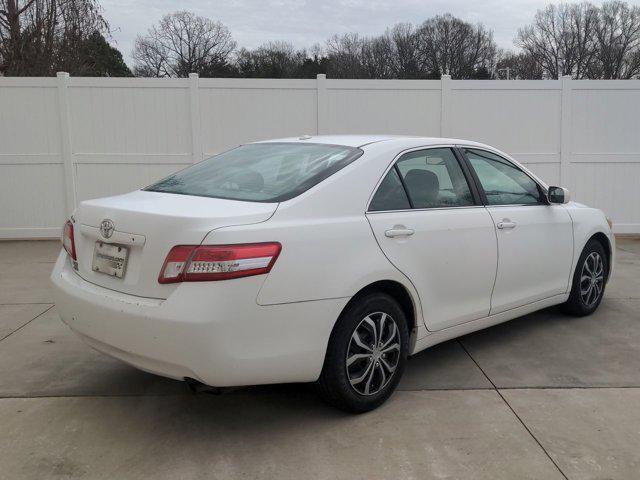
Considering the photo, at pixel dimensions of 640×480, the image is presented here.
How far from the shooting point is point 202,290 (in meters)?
2.73

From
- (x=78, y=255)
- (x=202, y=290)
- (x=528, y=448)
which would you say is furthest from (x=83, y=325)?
(x=528, y=448)

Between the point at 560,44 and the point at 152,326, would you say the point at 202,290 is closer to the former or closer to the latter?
the point at 152,326

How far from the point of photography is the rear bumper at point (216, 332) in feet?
8.91

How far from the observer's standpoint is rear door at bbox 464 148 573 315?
13.8 ft

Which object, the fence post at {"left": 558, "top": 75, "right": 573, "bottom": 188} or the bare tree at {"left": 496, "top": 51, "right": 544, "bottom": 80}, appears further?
the bare tree at {"left": 496, "top": 51, "right": 544, "bottom": 80}

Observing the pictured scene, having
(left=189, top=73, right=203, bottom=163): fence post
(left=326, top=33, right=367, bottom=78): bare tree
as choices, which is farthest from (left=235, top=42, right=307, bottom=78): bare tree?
(left=189, top=73, right=203, bottom=163): fence post

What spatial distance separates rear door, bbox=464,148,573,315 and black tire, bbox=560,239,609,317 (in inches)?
10.3

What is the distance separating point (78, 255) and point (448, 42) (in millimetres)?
69629

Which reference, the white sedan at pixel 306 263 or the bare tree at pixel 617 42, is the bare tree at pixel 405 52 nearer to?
the bare tree at pixel 617 42

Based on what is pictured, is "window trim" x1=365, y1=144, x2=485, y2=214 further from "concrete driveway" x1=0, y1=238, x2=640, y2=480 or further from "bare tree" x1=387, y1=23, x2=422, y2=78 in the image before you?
"bare tree" x1=387, y1=23, x2=422, y2=78

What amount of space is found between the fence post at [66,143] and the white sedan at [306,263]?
6336 mm

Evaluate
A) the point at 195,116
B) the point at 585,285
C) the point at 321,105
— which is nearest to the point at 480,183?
the point at 585,285

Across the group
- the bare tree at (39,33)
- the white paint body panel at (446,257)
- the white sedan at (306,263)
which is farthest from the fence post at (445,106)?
the bare tree at (39,33)

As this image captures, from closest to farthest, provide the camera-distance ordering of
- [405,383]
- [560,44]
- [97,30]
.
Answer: [405,383]
[97,30]
[560,44]
